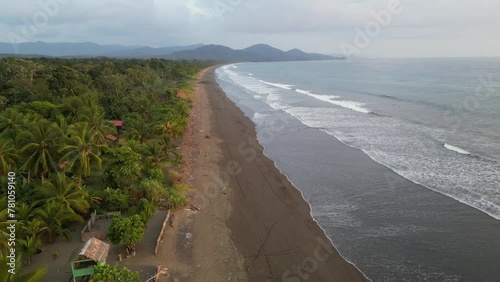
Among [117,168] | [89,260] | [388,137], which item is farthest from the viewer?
[388,137]

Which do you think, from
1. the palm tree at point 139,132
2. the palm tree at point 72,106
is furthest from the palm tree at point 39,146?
the palm tree at point 72,106

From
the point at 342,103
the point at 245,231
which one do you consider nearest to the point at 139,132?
the point at 245,231

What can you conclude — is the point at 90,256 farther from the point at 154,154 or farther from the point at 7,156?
the point at 154,154

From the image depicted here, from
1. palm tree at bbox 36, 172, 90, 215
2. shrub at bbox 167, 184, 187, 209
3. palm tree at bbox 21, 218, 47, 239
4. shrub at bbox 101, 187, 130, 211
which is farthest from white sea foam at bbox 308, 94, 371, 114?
palm tree at bbox 21, 218, 47, 239

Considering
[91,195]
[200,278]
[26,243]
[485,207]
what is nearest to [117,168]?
[91,195]

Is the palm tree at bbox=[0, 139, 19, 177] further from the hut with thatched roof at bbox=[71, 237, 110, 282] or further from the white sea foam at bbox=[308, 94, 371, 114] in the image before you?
the white sea foam at bbox=[308, 94, 371, 114]

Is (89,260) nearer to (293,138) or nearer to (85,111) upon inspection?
(85,111)

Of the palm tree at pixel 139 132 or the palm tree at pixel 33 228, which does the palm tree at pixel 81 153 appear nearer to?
the palm tree at pixel 33 228
